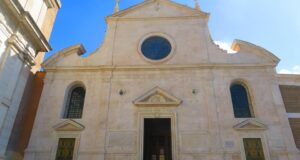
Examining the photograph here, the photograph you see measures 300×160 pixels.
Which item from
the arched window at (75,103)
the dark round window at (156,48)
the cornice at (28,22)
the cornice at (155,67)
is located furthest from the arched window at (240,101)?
the cornice at (28,22)

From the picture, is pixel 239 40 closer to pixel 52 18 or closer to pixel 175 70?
pixel 175 70

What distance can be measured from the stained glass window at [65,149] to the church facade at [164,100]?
5 centimetres

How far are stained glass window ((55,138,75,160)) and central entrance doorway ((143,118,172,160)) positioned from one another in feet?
12.0

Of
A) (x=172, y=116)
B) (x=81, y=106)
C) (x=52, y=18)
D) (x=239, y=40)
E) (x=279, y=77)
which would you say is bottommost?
(x=172, y=116)

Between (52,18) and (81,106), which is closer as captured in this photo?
(81,106)

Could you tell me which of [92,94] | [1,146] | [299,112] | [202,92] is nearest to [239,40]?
[202,92]

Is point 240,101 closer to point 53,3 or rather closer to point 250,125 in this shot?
point 250,125

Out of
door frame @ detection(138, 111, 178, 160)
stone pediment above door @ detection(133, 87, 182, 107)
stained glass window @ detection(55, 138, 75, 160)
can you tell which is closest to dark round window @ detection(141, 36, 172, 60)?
stone pediment above door @ detection(133, 87, 182, 107)

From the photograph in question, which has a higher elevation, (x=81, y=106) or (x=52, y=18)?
(x=52, y=18)

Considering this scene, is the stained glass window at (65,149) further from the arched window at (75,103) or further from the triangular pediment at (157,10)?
the triangular pediment at (157,10)

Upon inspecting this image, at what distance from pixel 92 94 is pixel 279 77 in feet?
34.7

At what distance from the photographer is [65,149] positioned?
1109cm

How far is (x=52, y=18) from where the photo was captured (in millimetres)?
15672

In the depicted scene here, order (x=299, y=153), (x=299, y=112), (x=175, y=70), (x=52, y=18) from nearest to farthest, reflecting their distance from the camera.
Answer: (x=299, y=153)
(x=299, y=112)
(x=175, y=70)
(x=52, y=18)
